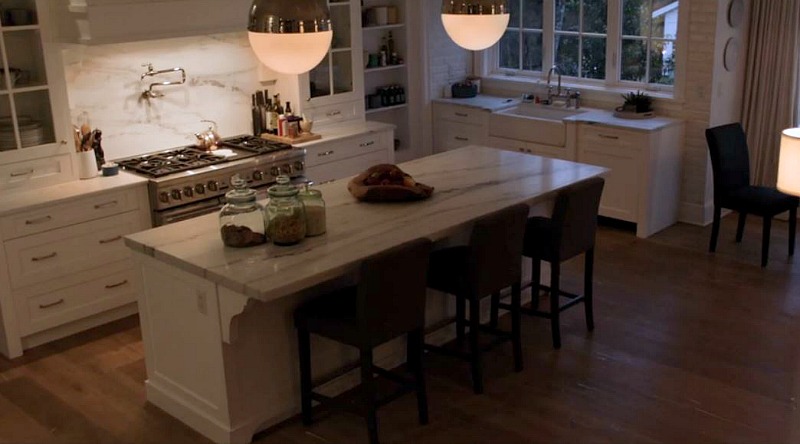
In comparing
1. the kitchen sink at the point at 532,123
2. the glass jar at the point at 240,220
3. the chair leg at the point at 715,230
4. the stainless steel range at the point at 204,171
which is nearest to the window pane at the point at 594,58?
the kitchen sink at the point at 532,123

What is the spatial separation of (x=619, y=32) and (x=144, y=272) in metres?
4.70

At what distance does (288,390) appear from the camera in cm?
427

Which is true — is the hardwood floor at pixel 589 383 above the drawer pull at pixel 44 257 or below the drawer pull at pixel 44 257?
below

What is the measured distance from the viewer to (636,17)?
7277 mm

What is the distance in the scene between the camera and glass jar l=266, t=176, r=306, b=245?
156 inches

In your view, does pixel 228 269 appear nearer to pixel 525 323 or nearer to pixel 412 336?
pixel 412 336

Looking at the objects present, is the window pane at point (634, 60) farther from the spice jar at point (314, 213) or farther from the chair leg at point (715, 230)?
the spice jar at point (314, 213)

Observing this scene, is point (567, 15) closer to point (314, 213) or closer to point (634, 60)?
point (634, 60)

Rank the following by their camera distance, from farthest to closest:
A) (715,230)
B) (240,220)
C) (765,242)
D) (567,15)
Result: (567,15) < (715,230) < (765,242) < (240,220)

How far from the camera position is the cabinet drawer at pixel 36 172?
5223 mm

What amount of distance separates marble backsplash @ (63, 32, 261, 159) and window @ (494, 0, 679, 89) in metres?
2.69

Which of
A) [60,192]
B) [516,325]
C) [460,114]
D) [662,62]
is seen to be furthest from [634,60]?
[60,192]

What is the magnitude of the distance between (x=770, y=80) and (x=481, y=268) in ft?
12.4

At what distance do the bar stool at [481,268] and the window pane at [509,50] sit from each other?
4028 millimetres
